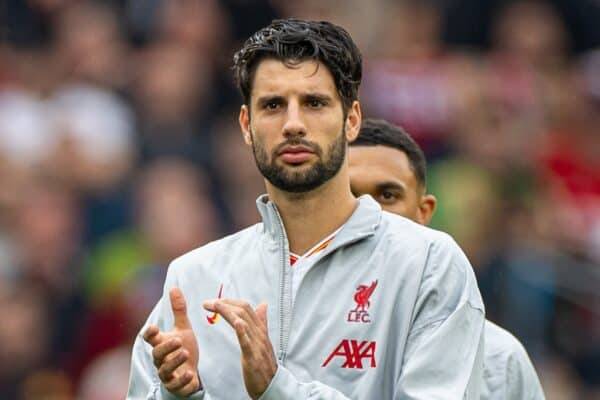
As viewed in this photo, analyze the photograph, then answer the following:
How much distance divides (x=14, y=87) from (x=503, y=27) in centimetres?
386

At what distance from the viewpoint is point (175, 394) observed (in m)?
5.33

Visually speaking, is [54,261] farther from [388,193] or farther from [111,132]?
[388,193]

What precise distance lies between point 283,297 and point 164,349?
1.58ft

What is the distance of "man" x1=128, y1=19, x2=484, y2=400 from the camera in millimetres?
5293

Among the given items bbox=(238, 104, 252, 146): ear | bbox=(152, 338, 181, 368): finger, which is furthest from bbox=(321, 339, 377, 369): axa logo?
bbox=(238, 104, 252, 146): ear

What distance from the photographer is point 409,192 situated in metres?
6.95

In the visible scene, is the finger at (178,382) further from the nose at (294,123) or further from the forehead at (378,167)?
the forehead at (378,167)

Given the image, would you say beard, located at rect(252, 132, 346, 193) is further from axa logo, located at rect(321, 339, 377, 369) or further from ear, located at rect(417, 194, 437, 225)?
ear, located at rect(417, 194, 437, 225)

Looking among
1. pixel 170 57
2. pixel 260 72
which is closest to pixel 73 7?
pixel 170 57

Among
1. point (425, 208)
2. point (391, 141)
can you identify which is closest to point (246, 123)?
point (391, 141)

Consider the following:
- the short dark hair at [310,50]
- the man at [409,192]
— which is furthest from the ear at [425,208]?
the short dark hair at [310,50]

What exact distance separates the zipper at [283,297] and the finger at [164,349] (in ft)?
1.20

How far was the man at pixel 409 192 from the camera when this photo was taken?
6.49 meters

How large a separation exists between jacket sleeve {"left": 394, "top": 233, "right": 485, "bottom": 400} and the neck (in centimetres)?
34
